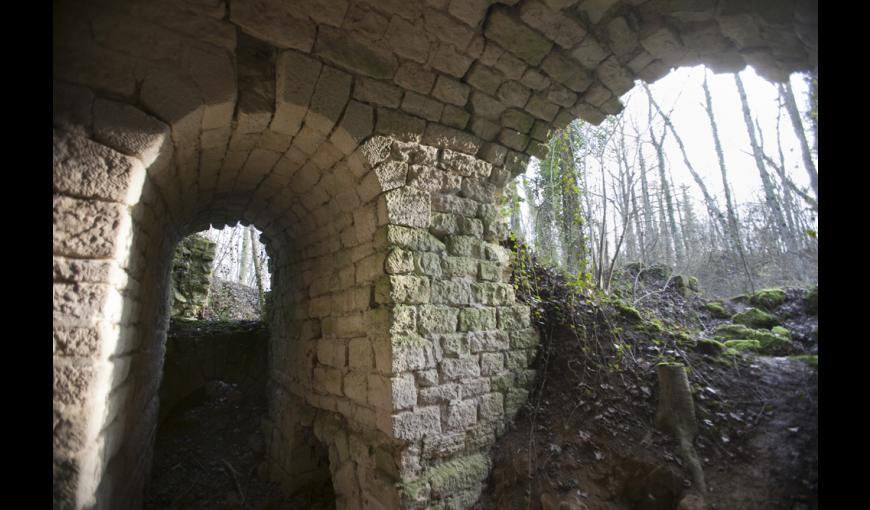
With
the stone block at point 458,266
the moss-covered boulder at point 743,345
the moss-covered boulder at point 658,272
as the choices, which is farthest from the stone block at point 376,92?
the moss-covered boulder at point 658,272

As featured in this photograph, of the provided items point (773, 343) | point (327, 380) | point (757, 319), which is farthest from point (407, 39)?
point (757, 319)

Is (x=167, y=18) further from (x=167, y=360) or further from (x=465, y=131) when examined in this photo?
(x=167, y=360)

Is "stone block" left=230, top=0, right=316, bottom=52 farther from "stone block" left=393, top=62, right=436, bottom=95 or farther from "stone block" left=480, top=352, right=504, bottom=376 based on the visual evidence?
"stone block" left=480, top=352, right=504, bottom=376

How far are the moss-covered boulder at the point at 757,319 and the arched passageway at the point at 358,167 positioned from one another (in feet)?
8.43

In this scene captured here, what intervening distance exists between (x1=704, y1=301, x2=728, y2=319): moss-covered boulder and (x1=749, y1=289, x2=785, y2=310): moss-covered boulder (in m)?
0.32

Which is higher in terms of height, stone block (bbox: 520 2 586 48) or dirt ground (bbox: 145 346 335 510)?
stone block (bbox: 520 2 586 48)

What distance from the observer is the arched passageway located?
5.97 ft

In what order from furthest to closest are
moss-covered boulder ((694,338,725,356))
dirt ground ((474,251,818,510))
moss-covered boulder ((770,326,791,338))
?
moss-covered boulder ((770,326,791,338)), moss-covered boulder ((694,338,725,356)), dirt ground ((474,251,818,510))

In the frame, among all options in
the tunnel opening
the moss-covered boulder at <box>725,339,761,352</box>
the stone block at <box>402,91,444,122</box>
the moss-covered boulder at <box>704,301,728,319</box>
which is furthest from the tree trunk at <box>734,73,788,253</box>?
the tunnel opening

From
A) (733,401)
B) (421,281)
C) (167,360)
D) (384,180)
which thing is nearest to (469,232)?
(421,281)

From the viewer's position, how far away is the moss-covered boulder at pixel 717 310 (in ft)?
15.5

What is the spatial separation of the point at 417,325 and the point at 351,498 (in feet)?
5.35

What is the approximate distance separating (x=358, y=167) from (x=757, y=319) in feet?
14.3

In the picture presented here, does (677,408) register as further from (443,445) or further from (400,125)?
→ (400,125)
